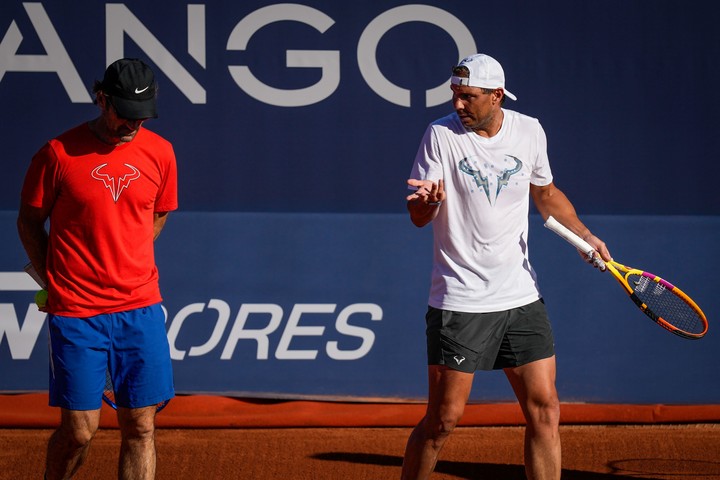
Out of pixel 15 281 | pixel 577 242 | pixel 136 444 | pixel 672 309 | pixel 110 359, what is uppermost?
pixel 577 242

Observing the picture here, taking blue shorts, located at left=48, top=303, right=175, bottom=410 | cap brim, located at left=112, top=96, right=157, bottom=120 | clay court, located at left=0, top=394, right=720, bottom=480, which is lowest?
clay court, located at left=0, top=394, right=720, bottom=480

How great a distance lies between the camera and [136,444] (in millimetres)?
3600

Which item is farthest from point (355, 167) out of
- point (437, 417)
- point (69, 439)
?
point (69, 439)

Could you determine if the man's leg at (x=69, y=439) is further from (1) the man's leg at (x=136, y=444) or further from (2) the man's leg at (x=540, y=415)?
(2) the man's leg at (x=540, y=415)

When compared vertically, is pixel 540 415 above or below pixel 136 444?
above

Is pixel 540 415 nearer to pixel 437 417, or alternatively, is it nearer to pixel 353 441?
pixel 437 417

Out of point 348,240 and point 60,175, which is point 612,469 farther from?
point 60,175

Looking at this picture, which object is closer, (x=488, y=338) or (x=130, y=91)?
(x=130, y=91)

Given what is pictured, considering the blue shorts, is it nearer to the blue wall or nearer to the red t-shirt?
the red t-shirt

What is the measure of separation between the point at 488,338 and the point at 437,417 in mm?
336

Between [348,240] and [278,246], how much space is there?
365 mm

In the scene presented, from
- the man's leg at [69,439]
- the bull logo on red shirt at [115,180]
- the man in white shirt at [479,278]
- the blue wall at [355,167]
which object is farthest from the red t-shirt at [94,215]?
the blue wall at [355,167]

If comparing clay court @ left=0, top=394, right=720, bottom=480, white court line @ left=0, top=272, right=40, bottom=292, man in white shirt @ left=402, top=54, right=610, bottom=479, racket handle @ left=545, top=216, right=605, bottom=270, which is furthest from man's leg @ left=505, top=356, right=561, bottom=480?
white court line @ left=0, top=272, right=40, bottom=292

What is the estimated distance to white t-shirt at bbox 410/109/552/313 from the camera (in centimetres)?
359
